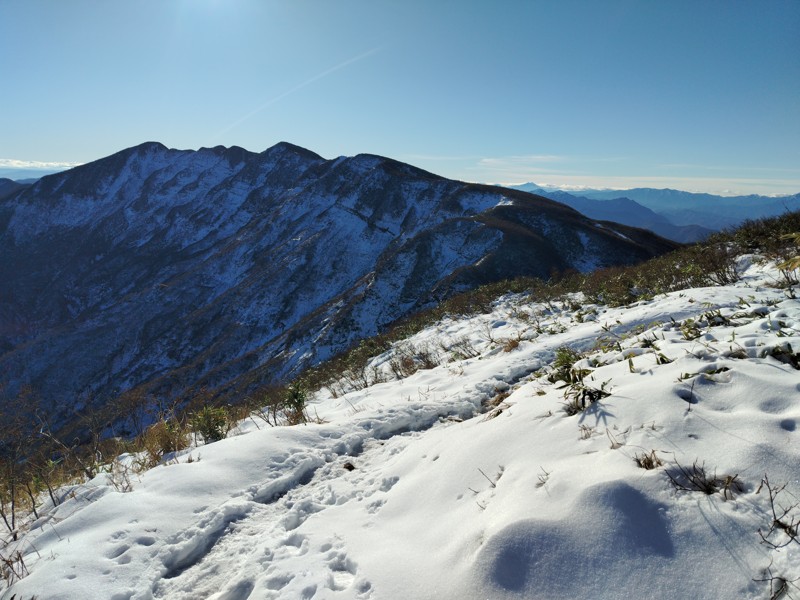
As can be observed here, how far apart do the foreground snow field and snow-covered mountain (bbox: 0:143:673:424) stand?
17.1 m

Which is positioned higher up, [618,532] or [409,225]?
[409,225]

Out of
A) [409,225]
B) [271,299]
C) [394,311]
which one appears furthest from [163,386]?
[409,225]

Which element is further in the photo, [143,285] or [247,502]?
[143,285]

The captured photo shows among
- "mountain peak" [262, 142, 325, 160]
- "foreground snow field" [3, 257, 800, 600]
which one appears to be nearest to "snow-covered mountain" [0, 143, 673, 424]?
"mountain peak" [262, 142, 325, 160]

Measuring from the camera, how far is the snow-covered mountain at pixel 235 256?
35.4 metres

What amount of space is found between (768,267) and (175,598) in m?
10.1

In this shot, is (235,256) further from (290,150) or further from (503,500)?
(503,500)

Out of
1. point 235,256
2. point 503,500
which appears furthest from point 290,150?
point 503,500

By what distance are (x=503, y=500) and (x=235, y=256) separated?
64.0 meters

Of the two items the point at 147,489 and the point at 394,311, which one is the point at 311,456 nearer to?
the point at 147,489

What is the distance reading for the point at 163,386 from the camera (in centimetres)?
3712

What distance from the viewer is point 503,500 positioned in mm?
2467

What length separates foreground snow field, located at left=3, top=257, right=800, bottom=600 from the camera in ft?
6.09

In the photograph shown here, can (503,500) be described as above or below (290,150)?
below
